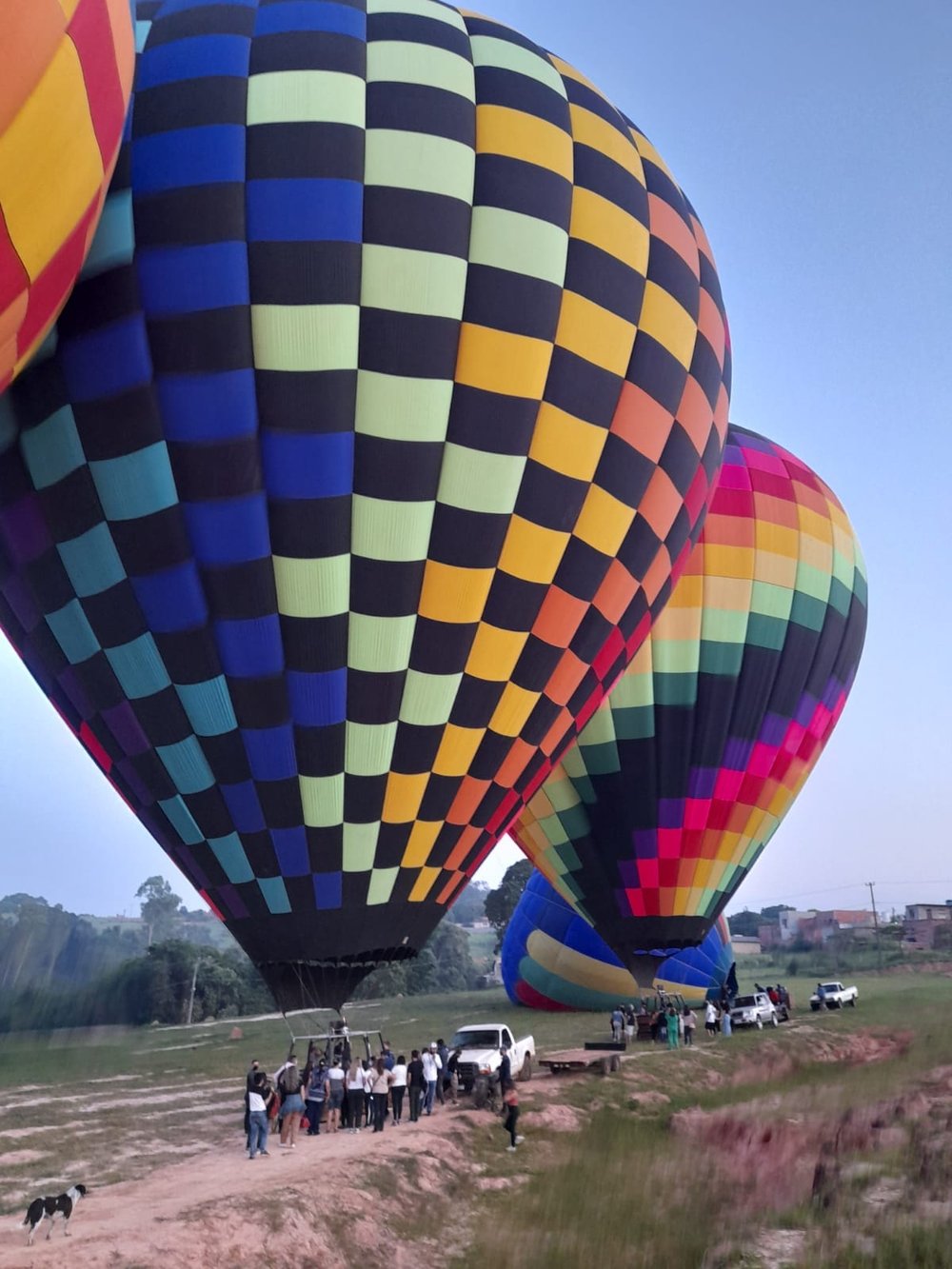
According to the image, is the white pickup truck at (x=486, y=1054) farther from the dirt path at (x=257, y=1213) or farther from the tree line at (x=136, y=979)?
the tree line at (x=136, y=979)

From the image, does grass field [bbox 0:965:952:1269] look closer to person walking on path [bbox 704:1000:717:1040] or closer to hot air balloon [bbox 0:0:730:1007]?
person walking on path [bbox 704:1000:717:1040]

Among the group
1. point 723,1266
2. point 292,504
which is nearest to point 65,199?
point 292,504

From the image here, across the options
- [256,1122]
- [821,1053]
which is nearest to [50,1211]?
[256,1122]

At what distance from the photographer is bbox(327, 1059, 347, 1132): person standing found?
9.07m

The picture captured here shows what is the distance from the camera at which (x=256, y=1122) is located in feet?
26.1

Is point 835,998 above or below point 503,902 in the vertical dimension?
below

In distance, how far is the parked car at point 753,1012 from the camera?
1722cm

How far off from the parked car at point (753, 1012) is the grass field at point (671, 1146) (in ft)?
3.41

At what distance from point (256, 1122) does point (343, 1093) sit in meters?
1.28

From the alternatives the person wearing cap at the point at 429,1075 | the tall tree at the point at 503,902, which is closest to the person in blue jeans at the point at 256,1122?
the person wearing cap at the point at 429,1075

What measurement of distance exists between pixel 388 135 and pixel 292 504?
114 inches

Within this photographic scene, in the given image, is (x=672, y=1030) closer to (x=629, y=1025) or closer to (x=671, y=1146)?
(x=629, y=1025)

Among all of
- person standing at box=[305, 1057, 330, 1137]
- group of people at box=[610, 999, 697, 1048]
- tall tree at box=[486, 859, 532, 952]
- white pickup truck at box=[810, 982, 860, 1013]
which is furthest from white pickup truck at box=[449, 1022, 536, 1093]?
tall tree at box=[486, 859, 532, 952]

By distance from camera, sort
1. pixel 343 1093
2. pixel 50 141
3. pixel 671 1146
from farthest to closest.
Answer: pixel 343 1093, pixel 671 1146, pixel 50 141
